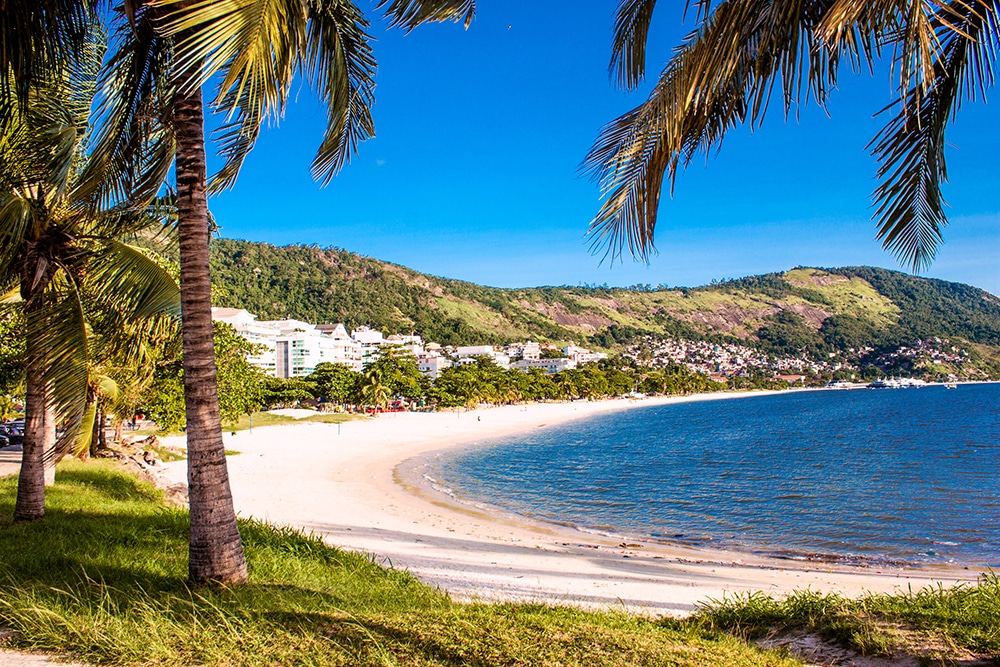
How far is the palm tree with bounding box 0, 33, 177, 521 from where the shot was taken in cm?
680

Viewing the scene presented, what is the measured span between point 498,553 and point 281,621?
29.4 ft

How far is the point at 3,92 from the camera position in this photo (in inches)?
201

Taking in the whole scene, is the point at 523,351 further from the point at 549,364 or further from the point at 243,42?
the point at 243,42

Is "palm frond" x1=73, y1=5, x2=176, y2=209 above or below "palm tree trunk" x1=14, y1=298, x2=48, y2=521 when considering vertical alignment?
above

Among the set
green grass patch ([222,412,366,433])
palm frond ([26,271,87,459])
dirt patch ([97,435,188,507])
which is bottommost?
green grass patch ([222,412,366,433])

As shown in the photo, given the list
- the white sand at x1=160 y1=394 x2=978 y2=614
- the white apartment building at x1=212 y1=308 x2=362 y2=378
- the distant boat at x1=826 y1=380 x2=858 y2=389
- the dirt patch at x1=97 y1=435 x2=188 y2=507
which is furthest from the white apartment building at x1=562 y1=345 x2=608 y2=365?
the dirt patch at x1=97 y1=435 x2=188 y2=507

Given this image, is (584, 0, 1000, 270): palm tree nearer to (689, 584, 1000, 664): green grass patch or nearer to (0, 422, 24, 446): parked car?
(689, 584, 1000, 664): green grass patch

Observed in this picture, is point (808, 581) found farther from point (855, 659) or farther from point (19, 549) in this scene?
point (19, 549)

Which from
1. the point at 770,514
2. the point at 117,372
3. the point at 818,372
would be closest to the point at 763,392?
the point at 818,372

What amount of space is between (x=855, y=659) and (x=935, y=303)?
188243mm

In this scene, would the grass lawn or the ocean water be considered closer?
the grass lawn

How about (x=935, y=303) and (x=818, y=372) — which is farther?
(x=818, y=372)

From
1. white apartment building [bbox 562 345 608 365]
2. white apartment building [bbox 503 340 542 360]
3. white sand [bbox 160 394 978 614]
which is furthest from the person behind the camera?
white apartment building [bbox 562 345 608 365]

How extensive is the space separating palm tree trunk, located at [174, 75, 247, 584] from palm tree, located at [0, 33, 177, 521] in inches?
79.1
